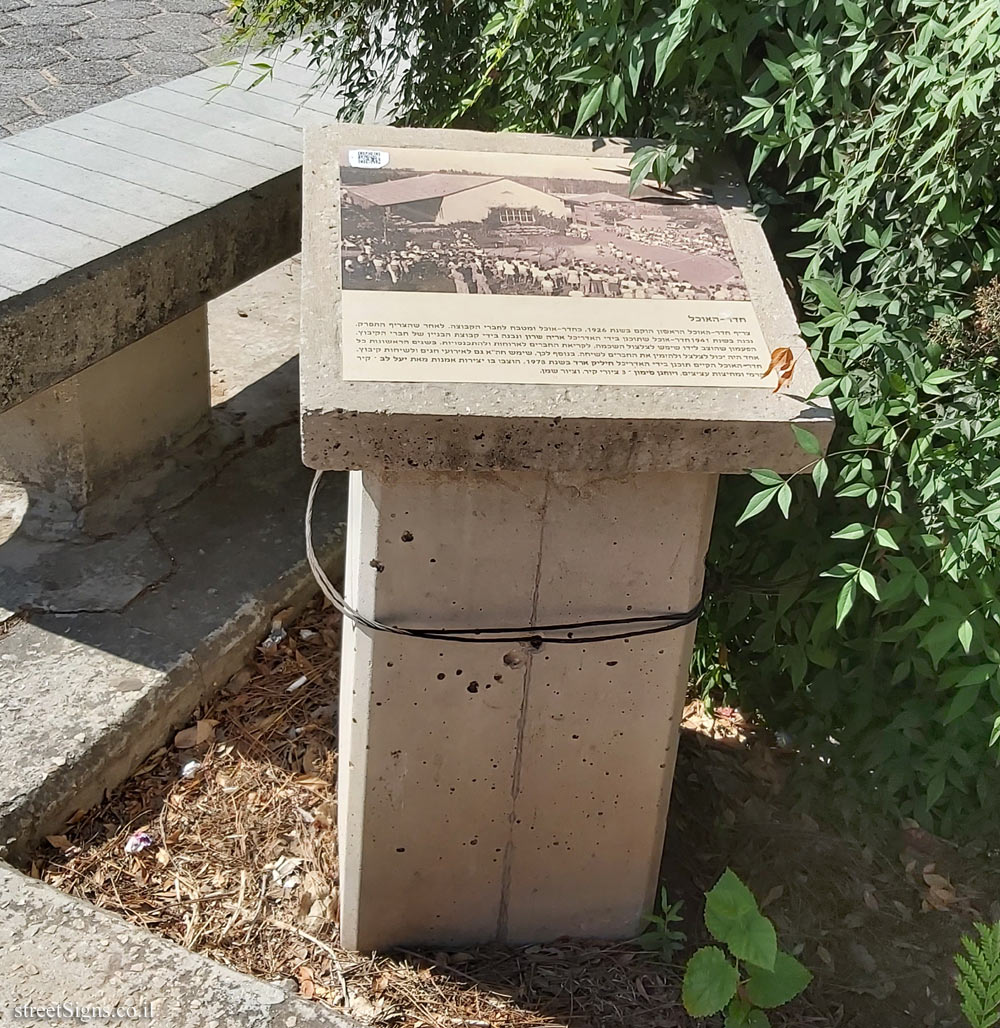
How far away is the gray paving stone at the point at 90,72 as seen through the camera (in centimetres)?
430

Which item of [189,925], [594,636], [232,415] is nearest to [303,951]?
[189,925]

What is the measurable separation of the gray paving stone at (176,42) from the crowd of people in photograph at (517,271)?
3.41m

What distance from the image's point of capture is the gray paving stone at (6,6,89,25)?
4816 millimetres

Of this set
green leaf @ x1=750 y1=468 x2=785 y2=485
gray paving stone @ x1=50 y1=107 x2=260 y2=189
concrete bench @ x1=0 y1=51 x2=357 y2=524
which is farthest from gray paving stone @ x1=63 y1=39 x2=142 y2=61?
green leaf @ x1=750 y1=468 x2=785 y2=485

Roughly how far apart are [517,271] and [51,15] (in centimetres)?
400

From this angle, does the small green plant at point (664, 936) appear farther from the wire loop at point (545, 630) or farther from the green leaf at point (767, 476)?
the green leaf at point (767, 476)

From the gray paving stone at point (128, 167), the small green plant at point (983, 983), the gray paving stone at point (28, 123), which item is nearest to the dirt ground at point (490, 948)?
the small green plant at point (983, 983)

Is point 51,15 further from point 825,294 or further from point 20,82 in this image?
point 825,294

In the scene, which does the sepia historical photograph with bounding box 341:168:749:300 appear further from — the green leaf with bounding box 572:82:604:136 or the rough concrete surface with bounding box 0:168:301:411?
the rough concrete surface with bounding box 0:168:301:411

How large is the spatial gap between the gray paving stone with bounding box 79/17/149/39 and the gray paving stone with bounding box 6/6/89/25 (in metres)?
0.06

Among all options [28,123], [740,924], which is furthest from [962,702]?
[28,123]

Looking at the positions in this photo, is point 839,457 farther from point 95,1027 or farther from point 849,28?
point 95,1027

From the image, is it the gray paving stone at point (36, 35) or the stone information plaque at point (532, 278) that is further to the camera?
the gray paving stone at point (36, 35)

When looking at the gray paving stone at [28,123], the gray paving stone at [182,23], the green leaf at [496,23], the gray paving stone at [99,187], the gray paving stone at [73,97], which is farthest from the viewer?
the gray paving stone at [182,23]
